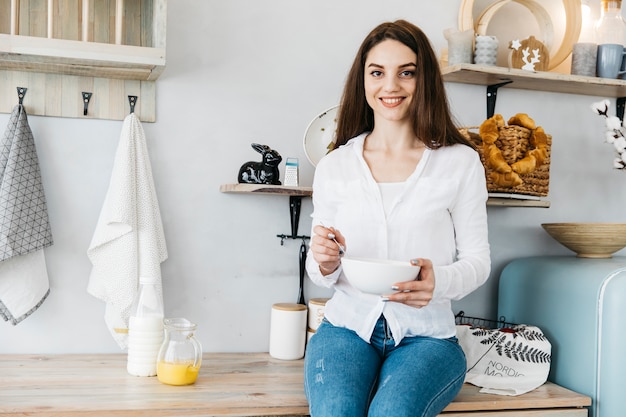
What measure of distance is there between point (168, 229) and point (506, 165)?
3.13 feet

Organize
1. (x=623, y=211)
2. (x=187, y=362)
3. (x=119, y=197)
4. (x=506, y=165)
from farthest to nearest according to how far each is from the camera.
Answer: (x=623, y=211)
(x=506, y=165)
(x=119, y=197)
(x=187, y=362)

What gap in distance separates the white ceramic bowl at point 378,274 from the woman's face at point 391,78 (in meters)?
0.45

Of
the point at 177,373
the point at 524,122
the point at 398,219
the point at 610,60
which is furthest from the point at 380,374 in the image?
the point at 610,60

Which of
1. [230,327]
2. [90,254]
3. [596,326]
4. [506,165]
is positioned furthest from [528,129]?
[90,254]

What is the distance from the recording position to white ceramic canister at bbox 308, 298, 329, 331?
192 centimetres

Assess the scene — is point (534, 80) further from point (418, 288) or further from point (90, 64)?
point (90, 64)

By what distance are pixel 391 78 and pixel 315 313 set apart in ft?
2.32

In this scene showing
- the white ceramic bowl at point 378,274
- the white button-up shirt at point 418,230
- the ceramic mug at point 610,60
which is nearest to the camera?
the white ceramic bowl at point 378,274

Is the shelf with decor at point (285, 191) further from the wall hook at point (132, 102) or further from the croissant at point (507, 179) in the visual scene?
the wall hook at point (132, 102)

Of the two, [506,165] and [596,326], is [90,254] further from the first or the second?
[596,326]

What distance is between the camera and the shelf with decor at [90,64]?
65.2 inches

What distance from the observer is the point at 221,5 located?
193 centimetres

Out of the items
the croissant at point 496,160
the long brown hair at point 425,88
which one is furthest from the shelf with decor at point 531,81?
the long brown hair at point 425,88

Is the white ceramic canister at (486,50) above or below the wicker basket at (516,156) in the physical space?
above
